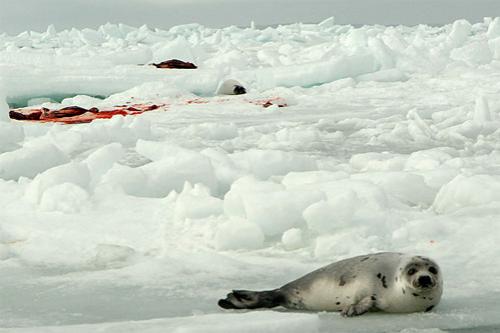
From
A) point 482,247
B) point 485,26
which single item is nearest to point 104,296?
point 482,247

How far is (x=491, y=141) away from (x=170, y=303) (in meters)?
4.46

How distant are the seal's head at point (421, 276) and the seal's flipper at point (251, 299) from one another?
0.46m

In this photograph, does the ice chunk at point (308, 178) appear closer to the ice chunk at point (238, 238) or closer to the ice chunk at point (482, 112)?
the ice chunk at point (238, 238)

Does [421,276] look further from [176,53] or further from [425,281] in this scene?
[176,53]

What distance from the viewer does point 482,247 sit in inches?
128

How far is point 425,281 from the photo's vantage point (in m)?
2.41

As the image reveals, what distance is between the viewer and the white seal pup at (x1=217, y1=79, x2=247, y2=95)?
1180 centimetres

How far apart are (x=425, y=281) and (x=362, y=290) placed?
22cm

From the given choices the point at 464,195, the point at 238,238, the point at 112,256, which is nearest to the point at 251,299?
the point at 238,238

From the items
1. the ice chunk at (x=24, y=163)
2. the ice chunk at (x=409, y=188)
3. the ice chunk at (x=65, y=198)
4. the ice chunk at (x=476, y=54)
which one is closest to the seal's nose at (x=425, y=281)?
the ice chunk at (x=409, y=188)

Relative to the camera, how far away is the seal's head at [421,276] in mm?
2400

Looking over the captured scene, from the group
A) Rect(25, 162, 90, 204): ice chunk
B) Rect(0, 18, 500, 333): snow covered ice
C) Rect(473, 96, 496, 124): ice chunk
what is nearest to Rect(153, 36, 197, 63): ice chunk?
Rect(0, 18, 500, 333): snow covered ice

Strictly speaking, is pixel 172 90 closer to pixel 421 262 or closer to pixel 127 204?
pixel 127 204

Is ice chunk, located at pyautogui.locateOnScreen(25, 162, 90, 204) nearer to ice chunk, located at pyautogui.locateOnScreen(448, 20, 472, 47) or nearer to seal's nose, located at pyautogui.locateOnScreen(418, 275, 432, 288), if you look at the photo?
seal's nose, located at pyautogui.locateOnScreen(418, 275, 432, 288)
